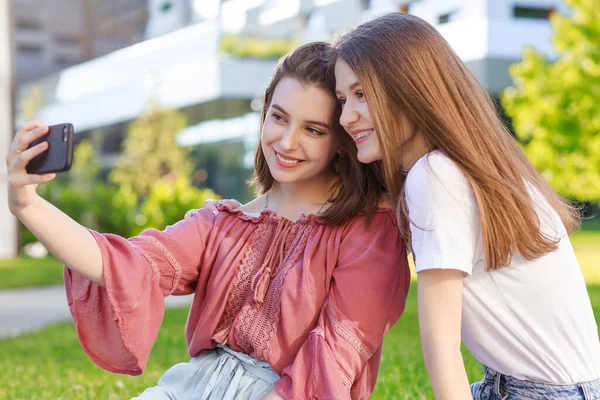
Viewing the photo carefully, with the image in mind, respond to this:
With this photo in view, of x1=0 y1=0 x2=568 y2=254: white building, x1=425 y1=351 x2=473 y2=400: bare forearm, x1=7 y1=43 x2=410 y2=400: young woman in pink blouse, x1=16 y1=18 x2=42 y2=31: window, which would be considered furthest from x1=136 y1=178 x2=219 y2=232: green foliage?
x1=16 y1=18 x2=42 y2=31: window

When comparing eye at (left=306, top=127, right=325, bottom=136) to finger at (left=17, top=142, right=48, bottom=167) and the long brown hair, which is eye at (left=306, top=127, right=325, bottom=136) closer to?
the long brown hair

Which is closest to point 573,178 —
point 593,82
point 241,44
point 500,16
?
point 593,82

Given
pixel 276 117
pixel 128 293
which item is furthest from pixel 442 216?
pixel 128 293

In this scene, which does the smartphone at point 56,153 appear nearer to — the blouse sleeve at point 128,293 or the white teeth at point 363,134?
the blouse sleeve at point 128,293

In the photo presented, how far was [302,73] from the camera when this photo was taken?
2625mm

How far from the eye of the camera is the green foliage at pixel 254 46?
63.2 ft

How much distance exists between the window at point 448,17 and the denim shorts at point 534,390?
1439 centimetres

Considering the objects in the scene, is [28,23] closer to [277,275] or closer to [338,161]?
[338,161]

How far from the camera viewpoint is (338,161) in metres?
2.74

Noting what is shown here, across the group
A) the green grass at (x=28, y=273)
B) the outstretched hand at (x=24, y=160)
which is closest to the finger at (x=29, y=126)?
the outstretched hand at (x=24, y=160)

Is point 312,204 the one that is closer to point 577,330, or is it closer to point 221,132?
point 577,330

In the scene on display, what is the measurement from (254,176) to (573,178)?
1372 cm

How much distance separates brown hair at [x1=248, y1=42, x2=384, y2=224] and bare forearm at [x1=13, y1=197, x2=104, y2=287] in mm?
679

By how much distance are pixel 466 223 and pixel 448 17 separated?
14794mm
